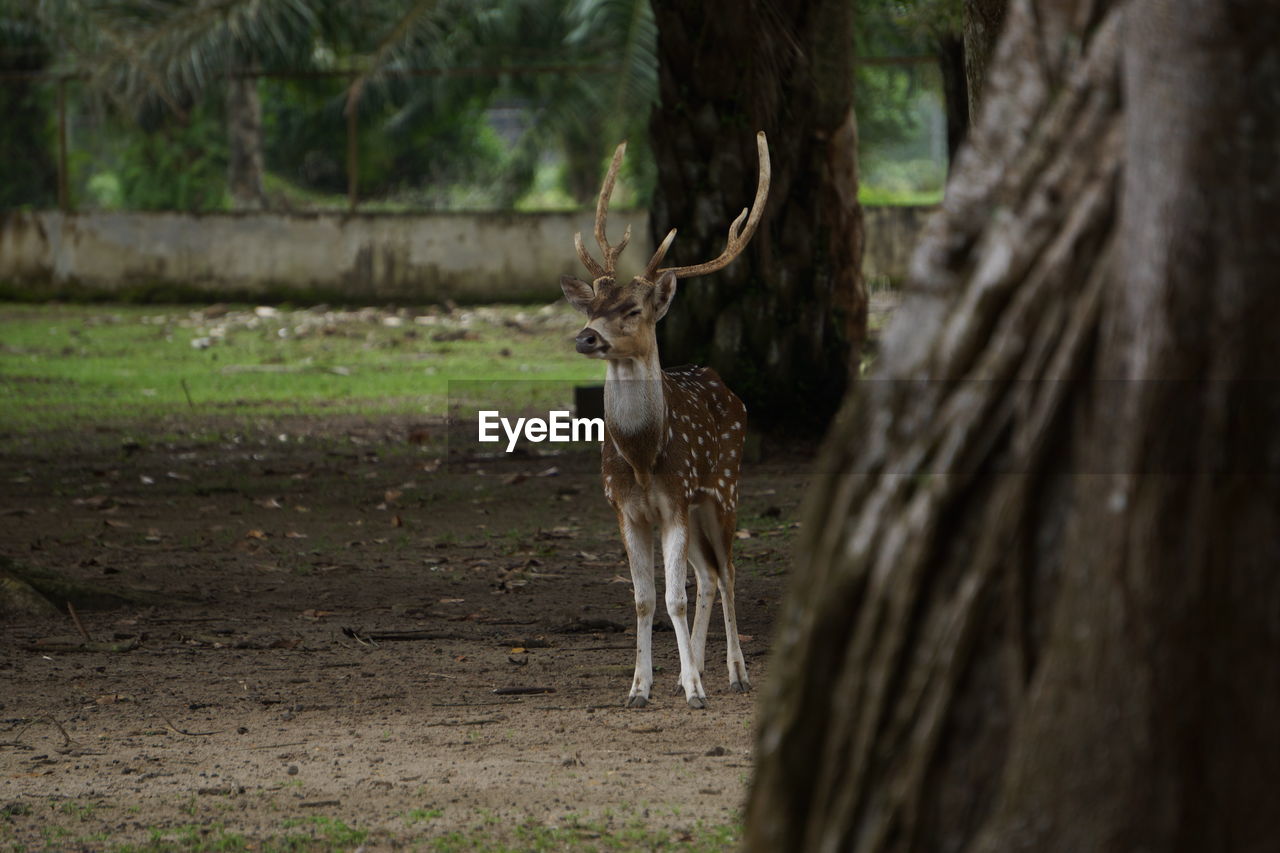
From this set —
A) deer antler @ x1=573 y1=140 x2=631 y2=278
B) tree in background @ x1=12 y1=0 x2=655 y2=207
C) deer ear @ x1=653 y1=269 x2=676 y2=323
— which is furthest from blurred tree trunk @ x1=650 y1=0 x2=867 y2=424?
tree in background @ x1=12 y1=0 x2=655 y2=207

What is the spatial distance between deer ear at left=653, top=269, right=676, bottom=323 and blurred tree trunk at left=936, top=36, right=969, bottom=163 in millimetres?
6778

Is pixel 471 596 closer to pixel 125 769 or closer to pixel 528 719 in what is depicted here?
pixel 528 719

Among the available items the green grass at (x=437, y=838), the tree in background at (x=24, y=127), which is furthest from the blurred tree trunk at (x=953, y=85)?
the tree in background at (x=24, y=127)

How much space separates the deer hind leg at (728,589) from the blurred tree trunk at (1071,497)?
320 centimetres

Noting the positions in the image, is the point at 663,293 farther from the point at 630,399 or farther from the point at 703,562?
the point at 703,562

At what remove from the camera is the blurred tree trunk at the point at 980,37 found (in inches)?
220

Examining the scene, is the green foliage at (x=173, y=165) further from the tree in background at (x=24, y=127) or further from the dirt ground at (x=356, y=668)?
the dirt ground at (x=356, y=668)

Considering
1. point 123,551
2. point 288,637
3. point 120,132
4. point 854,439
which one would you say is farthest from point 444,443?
point 120,132

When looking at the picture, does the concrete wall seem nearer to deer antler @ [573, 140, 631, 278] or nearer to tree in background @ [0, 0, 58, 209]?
tree in background @ [0, 0, 58, 209]

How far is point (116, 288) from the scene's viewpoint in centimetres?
1945

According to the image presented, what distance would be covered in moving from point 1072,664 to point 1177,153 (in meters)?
0.71

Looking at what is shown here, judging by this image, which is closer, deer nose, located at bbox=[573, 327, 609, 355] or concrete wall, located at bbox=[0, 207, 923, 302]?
deer nose, located at bbox=[573, 327, 609, 355]

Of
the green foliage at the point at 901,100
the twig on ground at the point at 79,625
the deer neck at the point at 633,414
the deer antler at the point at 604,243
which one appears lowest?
the twig on ground at the point at 79,625

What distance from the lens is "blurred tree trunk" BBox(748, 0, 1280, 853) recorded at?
2.22 meters
